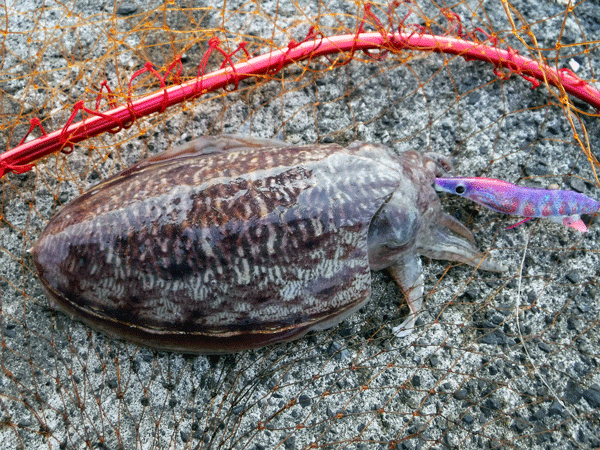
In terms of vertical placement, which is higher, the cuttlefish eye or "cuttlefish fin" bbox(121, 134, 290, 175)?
"cuttlefish fin" bbox(121, 134, 290, 175)

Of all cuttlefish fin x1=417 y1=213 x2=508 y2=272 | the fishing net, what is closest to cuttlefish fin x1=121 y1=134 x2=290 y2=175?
the fishing net

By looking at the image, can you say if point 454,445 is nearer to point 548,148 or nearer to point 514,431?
point 514,431

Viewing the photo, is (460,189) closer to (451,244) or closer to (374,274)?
(451,244)

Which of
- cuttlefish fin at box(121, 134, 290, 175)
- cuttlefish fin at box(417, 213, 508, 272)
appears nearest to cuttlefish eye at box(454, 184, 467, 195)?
cuttlefish fin at box(417, 213, 508, 272)

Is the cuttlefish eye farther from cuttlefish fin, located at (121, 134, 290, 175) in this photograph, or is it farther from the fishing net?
cuttlefish fin, located at (121, 134, 290, 175)

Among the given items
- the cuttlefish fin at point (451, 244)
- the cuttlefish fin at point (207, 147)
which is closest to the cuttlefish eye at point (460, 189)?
the cuttlefish fin at point (451, 244)

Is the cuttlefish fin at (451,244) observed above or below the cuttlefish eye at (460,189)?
below

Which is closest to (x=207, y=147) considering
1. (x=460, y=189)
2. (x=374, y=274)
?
(x=374, y=274)

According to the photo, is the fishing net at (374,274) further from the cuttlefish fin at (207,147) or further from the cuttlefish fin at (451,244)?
the cuttlefish fin at (207,147)
